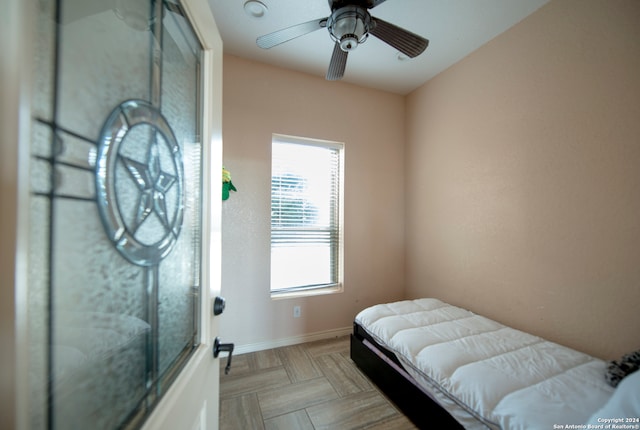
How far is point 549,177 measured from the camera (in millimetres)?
Result: 1631

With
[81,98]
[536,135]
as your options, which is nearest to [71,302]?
[81,98]

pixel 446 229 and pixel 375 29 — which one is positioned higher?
pixel 375 29

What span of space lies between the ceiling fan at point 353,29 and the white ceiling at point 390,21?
404 millimetres

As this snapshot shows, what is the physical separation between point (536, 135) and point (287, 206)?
214 cm

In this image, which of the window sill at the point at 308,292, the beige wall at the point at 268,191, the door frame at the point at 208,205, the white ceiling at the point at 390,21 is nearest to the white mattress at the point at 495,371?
the window sill at the point at 308,292

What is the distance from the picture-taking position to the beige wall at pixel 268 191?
221cm

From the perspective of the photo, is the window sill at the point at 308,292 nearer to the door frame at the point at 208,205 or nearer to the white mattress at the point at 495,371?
the white mattress at the point at 495,371

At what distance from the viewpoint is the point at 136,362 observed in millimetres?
589

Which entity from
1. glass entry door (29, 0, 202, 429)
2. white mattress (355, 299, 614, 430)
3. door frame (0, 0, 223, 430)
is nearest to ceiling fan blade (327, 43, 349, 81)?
glass entry door (29, 0, 202, 429)

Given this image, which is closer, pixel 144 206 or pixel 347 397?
pixel 144 206

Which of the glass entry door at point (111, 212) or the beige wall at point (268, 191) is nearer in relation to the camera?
the glass entry door at point (111, 212)

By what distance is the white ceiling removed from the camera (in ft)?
5.47

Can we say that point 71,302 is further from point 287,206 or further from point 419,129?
point 419,129

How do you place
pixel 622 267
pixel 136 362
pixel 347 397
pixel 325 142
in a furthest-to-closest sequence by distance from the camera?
pixel 325 142
pixel 347 397
pixel 622 267
pixel 136 362
